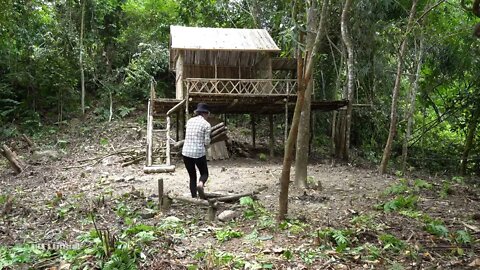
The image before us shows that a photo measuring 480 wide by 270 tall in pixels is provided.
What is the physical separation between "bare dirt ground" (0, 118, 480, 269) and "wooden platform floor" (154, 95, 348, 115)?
2.63 metres

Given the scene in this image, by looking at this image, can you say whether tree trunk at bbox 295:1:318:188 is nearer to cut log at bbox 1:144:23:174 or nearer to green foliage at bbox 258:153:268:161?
green foliage at bbox 258:153:268:161

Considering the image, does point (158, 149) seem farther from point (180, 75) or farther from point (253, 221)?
point (253, 221)

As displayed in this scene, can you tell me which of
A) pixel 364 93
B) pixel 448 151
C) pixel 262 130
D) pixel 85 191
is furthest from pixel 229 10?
pixel 85 191

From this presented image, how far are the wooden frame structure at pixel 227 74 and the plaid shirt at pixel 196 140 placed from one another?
6.78 meters

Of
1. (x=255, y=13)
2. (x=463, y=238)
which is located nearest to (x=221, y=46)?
(x=255, y=13)

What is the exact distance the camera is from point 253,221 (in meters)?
6.59

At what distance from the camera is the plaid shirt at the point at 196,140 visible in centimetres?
740

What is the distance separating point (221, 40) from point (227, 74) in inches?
73.5

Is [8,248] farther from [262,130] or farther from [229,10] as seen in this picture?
[229,10]

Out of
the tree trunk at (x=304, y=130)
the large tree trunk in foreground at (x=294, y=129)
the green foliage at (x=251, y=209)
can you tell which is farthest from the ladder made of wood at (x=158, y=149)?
the large tree trunk in foreground at (x=294, y=129)

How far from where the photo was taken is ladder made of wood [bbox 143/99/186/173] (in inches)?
486

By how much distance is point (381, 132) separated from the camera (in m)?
20.1

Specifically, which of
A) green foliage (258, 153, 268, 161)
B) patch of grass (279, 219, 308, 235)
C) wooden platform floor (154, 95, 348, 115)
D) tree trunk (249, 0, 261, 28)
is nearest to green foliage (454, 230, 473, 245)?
patch of grass (279, 219, 308, 235)

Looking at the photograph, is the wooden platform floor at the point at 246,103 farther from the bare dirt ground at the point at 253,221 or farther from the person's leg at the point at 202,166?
the person's leg at the point at 202,166
